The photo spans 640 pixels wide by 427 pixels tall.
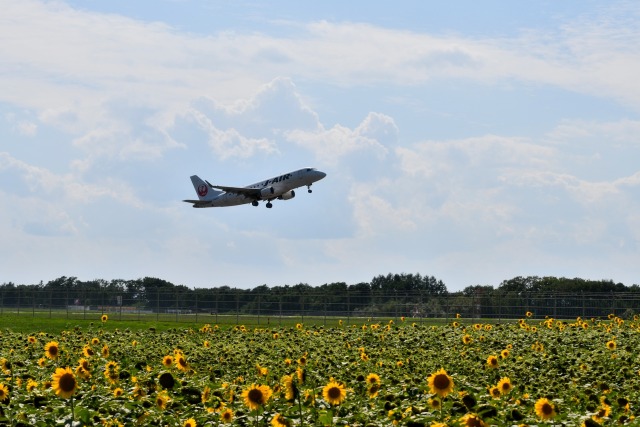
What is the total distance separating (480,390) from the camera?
12086 millimetres

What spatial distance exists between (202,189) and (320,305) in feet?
158

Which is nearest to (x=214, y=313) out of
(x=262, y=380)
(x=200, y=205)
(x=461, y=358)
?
(x=200, y=205)

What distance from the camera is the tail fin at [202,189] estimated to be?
101 m

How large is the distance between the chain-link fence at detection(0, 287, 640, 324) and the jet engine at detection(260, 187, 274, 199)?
10952mm

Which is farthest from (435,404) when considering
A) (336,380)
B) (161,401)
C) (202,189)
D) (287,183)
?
(202,189)

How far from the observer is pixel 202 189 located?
341 ft

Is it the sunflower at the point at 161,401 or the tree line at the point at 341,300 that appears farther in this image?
the tree line at the point at 341,300

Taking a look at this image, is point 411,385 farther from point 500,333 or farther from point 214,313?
point 214,313

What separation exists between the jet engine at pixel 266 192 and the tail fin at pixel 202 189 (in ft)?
80.3

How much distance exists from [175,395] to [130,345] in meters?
10.5

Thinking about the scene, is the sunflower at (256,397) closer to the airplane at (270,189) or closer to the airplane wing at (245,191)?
the airplane at (270,189)

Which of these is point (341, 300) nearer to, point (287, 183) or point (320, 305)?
point (320, 305)

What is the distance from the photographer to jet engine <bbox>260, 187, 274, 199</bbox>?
75.4 meters

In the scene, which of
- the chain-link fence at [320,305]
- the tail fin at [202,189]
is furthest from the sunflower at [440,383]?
the tail fin at [202,189]
